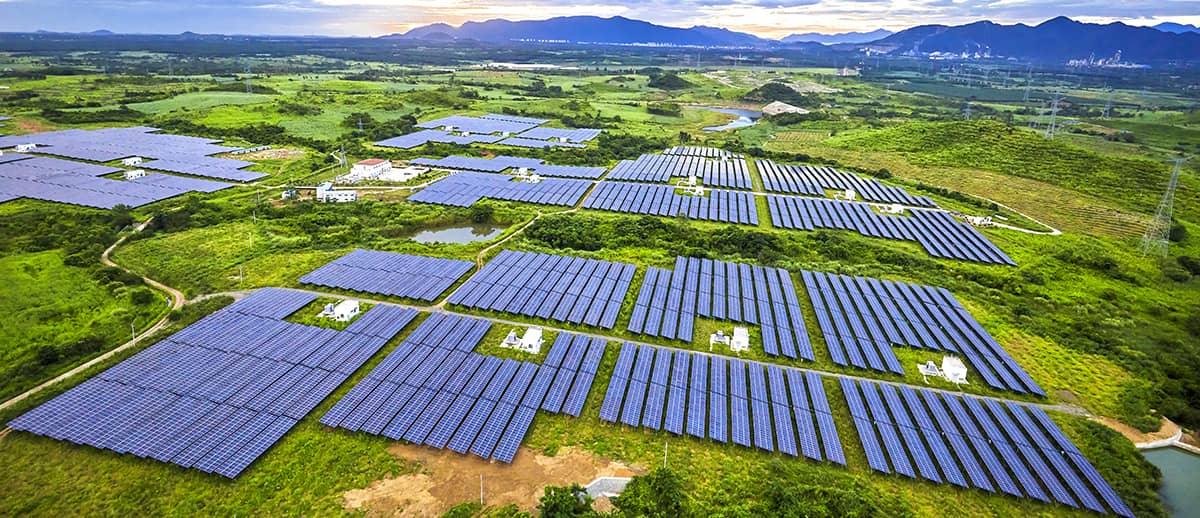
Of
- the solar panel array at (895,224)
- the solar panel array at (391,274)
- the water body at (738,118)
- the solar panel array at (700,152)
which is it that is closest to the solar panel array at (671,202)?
the solar panel array at (895,224)

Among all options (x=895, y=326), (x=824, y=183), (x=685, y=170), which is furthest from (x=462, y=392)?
(x=824, y=183)

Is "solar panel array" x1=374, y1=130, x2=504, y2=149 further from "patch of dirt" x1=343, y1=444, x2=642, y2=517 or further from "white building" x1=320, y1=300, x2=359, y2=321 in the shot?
"patch of dirt" x1=343, y1=444, x2=642, y2=517

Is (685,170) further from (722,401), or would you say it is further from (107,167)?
(107,167)

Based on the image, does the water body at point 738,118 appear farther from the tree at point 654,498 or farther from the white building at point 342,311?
the tree at point 654,498

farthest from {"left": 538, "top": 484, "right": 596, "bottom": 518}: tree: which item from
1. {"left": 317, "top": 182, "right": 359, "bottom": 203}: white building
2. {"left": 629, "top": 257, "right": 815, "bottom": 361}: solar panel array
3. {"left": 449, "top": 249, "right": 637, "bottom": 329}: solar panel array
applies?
{"left": 317, "top": 182, "right": 359, "bottom": 203}: white building

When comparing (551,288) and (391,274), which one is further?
(391,274)
